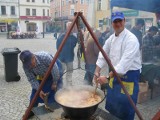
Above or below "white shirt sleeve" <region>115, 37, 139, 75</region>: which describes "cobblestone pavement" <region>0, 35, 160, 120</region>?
below

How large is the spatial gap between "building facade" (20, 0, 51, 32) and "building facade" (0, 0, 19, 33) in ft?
4.07

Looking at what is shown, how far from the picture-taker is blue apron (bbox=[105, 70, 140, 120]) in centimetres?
279

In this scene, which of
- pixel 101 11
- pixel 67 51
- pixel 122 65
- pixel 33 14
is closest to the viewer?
pixel 122 65

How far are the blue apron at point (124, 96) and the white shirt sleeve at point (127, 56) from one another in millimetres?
230

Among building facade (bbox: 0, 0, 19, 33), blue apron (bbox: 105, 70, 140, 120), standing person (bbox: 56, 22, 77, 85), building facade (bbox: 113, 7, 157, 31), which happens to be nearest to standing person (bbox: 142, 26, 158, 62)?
standing person (bbox: 56, 22, 77, 85)

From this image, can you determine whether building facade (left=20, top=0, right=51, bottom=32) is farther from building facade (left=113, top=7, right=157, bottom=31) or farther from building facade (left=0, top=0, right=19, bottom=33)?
building facade (left=113, top=7, right=157, bottom=31)

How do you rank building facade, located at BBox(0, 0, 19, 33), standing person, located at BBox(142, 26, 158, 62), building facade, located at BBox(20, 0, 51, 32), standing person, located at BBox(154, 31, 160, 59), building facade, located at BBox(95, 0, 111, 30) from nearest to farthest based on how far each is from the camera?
standing person, located at BBox(142, 26, 158, 62), standing person, located at BBox(154, 31, 160, 59), building facade, located at BBox(95, 0, 111, 30), building facade, located at BBox(0, 0, 19, 33), building facade, located at BBox(20, 0, 51, 32)

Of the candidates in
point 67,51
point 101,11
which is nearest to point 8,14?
point 101,11

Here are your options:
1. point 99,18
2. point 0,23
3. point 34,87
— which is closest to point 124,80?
point 34,87

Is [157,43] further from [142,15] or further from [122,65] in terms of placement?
[142,15]

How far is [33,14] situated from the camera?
4584 centimetres

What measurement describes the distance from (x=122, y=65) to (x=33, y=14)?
45.6 meters

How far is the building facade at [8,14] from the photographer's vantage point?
41419 mm

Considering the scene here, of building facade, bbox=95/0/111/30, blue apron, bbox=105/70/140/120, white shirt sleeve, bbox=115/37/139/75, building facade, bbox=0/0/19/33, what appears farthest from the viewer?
building facade, bbox=0/0/19/33
